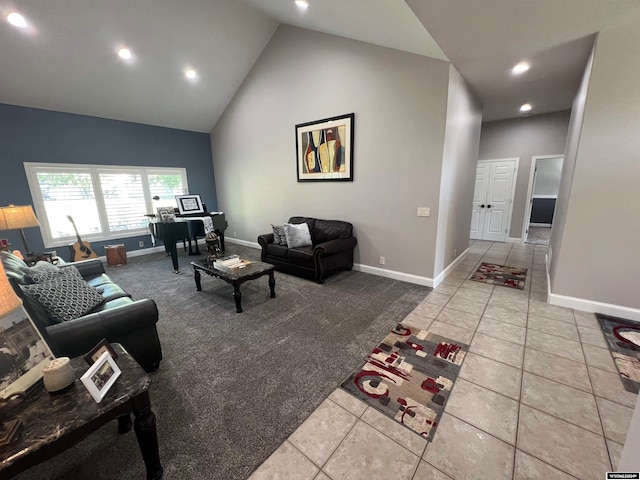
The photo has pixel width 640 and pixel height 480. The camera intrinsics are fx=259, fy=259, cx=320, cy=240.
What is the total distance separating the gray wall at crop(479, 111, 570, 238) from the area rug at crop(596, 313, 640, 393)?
3.96 meters

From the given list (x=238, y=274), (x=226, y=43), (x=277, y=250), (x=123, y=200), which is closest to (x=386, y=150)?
(x=277, y=250)

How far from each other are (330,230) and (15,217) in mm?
3962

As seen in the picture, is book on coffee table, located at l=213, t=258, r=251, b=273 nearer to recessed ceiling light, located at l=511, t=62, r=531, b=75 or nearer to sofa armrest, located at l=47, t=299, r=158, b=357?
sofa armrest, located at l=47, t=299, r=158, b=357

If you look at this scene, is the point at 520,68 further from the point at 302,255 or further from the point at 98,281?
the point at 98,281

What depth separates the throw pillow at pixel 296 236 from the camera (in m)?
4.14

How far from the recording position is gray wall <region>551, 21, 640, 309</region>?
243 cm

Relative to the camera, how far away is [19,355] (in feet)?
3.67

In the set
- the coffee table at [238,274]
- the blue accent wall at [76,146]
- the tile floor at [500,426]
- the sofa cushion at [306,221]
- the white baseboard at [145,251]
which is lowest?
the tile floor at [500,426]

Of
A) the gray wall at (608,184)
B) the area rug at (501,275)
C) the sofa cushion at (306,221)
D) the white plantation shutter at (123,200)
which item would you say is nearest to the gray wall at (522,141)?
the area rug at (501,275)

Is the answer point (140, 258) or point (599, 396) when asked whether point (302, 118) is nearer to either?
point (140, 258)

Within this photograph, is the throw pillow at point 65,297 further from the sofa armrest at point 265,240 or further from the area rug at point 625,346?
the area rug at point 625,346

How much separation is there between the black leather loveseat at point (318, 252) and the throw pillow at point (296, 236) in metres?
0.10

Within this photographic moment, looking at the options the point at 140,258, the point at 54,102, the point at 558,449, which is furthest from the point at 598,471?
the point at 54,102

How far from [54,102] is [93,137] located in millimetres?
705
